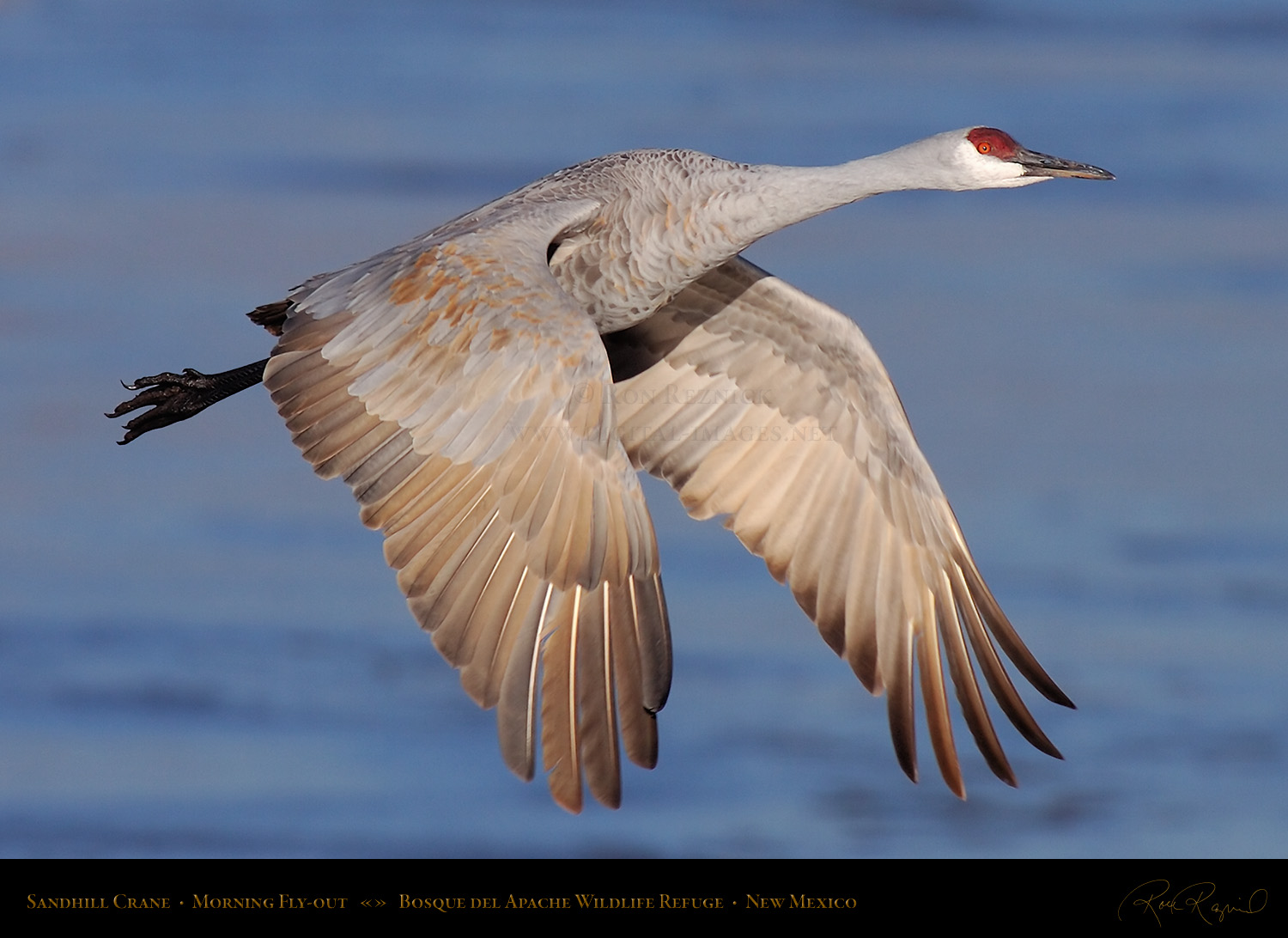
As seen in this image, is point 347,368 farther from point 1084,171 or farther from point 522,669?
point 1084,171

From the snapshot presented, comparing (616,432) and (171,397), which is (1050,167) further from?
(171,397)

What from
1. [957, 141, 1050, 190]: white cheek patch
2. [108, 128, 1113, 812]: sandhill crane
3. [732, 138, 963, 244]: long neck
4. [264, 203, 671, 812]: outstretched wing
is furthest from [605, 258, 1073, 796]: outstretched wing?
[264, 203, 671, 812]: outstretched wing

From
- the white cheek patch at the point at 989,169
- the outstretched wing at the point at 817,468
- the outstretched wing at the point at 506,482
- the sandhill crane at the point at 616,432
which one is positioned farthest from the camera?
the outstretched wing at the point at 817,468

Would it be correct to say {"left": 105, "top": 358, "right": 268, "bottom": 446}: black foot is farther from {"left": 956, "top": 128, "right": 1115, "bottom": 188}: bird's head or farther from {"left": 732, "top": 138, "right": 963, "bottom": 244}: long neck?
{"left": 956, "top": 128, "right": 1115, "bottom": 188}: bird's head

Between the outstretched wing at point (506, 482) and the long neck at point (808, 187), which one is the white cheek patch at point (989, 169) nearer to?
the long neck at point (808, 187)

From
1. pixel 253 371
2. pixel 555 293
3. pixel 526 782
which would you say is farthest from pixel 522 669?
pixel 253 371

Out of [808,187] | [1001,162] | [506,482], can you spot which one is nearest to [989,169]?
[1001,162]

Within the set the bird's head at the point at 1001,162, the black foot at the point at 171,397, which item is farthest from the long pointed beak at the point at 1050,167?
the black foot at the point at 171,397
